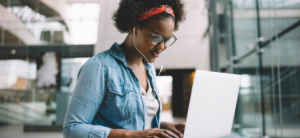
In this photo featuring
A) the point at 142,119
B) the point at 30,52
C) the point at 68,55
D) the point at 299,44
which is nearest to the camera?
the point at 142,119

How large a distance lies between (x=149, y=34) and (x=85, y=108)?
42 centimetres

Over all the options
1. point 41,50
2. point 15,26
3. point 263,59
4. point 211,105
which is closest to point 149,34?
point 211,105

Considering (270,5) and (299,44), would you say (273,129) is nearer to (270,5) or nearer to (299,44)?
(299,44)

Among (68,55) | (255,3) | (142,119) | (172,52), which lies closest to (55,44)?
(68,55)

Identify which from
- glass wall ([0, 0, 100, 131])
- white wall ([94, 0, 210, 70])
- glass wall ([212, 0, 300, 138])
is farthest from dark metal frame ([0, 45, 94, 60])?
glass wall ([212, 0, 300, 138])

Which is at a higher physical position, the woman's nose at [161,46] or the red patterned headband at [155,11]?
the red patterned headband at [155,11]

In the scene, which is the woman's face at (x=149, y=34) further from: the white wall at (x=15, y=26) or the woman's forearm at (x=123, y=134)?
the white wall at (x=15, y=26)

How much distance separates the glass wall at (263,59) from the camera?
3.12 m

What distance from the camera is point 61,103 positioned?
530cm

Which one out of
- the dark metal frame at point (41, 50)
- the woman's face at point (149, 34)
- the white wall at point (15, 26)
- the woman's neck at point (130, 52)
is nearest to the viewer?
the woman's face at point (149, 34)

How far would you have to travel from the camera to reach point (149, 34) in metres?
0.96

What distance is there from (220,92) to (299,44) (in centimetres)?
295

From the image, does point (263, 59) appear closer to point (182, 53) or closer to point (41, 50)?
point (182, 53)

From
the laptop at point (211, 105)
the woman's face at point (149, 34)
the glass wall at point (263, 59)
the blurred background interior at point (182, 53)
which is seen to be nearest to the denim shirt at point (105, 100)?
the woman's face at point (149, 34)
